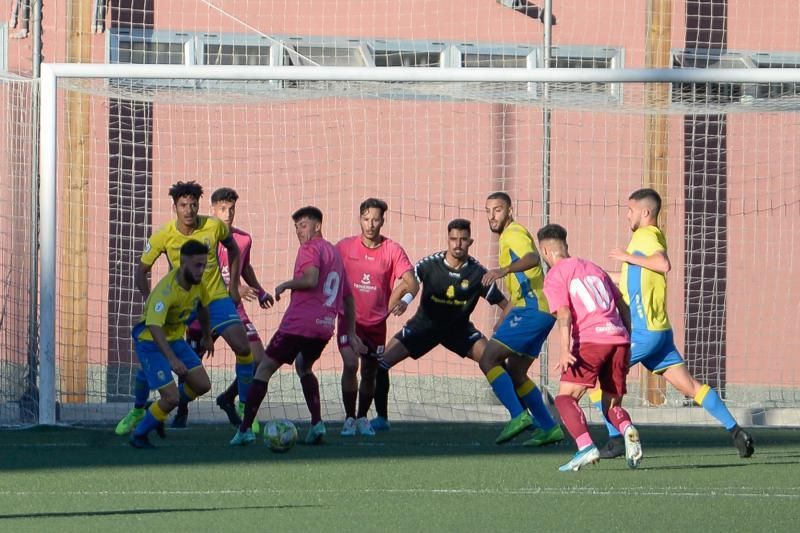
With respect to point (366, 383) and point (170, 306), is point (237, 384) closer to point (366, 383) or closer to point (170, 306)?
point (366, 383)

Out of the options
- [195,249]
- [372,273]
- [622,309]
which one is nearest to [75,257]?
[372,273]

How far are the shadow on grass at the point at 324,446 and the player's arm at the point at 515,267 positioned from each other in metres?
1.22

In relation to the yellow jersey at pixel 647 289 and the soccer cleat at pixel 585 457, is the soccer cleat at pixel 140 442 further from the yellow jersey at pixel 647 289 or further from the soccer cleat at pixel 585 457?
the yellow jersey at pixel 647 289

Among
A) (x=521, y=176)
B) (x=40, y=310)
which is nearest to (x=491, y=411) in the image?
(x=521, y=176)

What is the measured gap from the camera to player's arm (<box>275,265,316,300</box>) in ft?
33.9

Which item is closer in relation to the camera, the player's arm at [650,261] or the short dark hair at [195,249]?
the player's arm at [650,261]

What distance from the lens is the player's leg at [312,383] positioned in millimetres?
10570

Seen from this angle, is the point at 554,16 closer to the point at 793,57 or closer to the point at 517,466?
the point at 793,57

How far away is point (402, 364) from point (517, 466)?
18.3 feet

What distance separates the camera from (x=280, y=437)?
9.54 meters

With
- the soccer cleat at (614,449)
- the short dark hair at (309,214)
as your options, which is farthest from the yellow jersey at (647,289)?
the short dark hair at (309,214)

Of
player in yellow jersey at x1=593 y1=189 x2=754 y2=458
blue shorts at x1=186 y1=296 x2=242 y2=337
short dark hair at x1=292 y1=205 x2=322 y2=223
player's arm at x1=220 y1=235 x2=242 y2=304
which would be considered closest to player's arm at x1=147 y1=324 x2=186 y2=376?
blue shorts at x1=186 y1=296 x2=242 y2=337

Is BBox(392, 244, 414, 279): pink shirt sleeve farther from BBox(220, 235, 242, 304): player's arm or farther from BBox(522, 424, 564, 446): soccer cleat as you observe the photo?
BBox(522, 424, 564, 446): soccer cleat

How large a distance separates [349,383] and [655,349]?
112 inches
